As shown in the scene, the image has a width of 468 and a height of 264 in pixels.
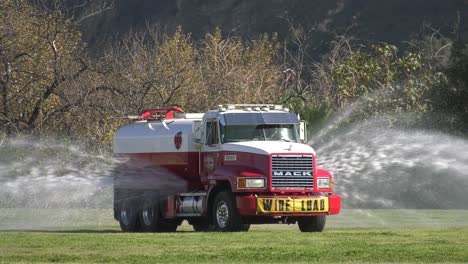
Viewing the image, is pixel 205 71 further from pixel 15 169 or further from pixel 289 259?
pixel 289 259

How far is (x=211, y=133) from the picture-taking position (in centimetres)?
3031

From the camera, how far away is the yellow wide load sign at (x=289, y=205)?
28.2 meters

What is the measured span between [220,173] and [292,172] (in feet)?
5.83

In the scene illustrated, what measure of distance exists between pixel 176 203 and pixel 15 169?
35.3 feet

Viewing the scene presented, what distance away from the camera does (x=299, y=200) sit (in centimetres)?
2839

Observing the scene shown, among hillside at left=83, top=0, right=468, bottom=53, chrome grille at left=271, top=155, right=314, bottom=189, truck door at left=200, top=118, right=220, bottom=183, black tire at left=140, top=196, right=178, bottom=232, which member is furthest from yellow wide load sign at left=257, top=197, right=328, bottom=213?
hillside at left=83, top=0, right=468, bottom=53

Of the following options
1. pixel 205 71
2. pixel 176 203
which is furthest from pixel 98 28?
pixel 176 203

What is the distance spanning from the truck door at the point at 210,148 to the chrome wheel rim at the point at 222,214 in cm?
132

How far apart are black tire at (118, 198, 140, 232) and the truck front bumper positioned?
512 centimetres

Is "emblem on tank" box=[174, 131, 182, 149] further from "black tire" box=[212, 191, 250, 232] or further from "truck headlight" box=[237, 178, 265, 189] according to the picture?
"truck headlight" box=[237, 178, 265, 189]

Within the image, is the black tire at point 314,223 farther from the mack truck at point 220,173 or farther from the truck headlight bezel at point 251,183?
the truck headlight bezel at point 251,183

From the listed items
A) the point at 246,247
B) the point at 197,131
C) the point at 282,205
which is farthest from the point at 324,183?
the point at 246,247

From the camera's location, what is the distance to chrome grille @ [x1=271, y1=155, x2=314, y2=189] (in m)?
28.5

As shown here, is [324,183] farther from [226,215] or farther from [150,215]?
[150,215]
